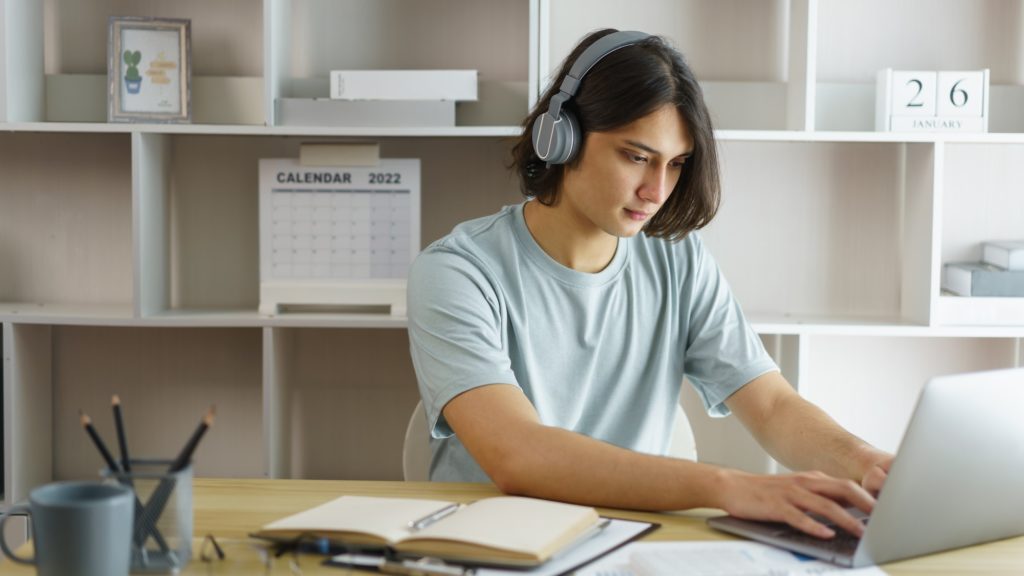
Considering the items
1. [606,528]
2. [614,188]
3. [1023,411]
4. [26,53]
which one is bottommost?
[606,528]

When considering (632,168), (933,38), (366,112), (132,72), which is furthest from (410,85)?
(933,38)

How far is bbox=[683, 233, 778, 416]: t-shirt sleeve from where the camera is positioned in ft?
5.48

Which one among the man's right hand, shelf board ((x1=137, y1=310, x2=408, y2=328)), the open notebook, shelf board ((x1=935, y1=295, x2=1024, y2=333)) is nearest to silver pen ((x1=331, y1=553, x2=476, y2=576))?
the open notebook

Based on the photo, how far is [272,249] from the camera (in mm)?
2389

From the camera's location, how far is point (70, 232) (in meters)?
2.57

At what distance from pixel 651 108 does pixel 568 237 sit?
0.24m

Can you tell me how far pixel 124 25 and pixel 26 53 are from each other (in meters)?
0.23

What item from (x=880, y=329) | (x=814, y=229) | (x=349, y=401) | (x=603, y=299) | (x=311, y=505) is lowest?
(x=349, y=401)

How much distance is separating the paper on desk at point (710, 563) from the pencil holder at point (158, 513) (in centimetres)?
37

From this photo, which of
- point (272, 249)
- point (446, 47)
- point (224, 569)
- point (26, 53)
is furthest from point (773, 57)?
point (224, 569)

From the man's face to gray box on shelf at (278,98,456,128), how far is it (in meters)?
0.72

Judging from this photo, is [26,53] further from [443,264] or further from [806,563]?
[806,563]

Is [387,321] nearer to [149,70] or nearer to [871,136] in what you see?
[149,70]

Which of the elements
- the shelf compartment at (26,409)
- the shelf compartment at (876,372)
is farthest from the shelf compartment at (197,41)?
the shelf compartment at (876,372)
